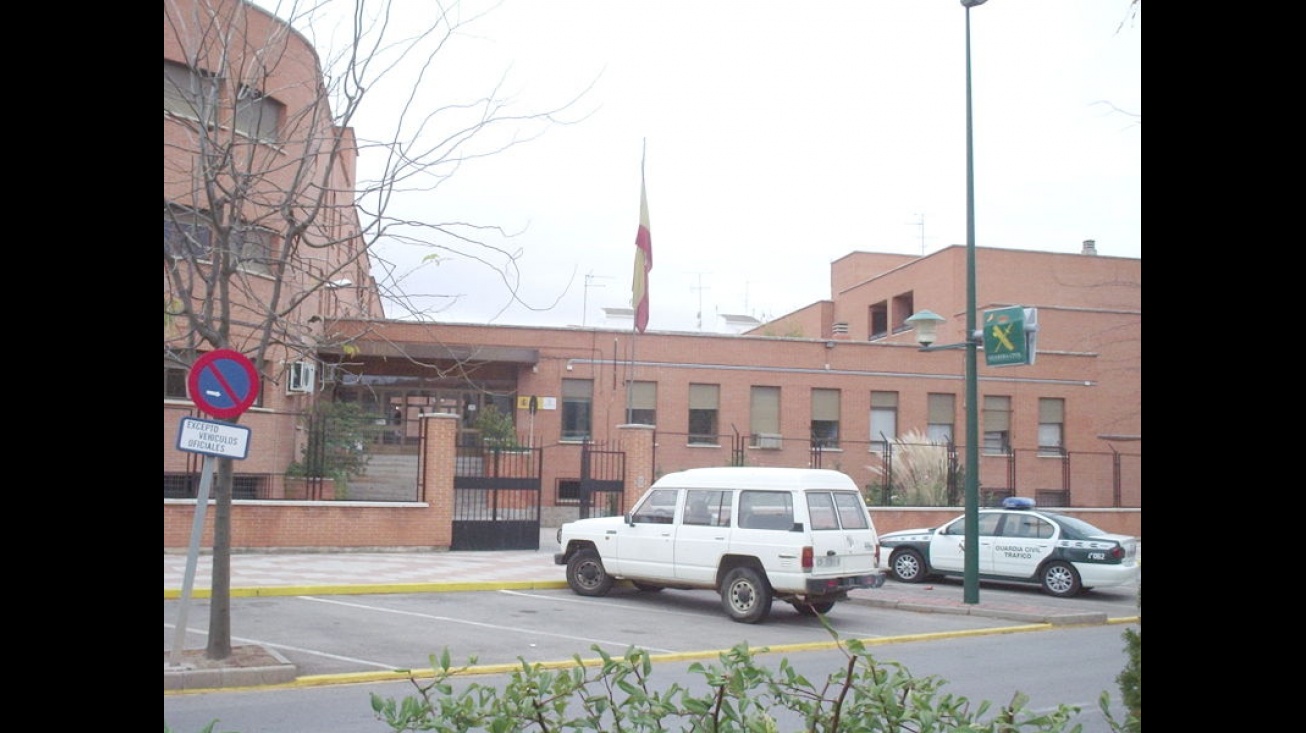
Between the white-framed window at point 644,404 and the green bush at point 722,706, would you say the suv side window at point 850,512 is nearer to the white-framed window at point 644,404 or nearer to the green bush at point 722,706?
the green bush at point 722,706

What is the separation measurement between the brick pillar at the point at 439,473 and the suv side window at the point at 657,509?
6.76 m

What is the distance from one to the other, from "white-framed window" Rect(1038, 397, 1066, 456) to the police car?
19.2m

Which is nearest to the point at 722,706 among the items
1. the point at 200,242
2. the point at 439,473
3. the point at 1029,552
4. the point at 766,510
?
the point at 200,242

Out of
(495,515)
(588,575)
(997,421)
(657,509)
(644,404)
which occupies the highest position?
(644,404)

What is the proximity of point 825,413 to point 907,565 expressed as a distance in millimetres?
15946

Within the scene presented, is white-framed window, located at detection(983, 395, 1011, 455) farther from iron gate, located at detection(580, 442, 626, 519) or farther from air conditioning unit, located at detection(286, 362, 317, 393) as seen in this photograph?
air conditioning unit, located at detection(286, 362, 317, 393)

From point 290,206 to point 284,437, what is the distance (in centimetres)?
1785

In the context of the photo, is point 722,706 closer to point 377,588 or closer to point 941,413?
A: point 377,588

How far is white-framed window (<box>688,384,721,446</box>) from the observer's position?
33.9 metres

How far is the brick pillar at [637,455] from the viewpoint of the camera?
23516mm

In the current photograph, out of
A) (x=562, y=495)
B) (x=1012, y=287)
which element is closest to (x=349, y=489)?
(x=562, y=495)

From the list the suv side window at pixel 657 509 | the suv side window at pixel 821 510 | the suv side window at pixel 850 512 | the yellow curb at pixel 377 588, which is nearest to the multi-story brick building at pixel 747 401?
the yellow curb at pixel 377 588

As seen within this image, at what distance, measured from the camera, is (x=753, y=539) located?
44.0 feet
